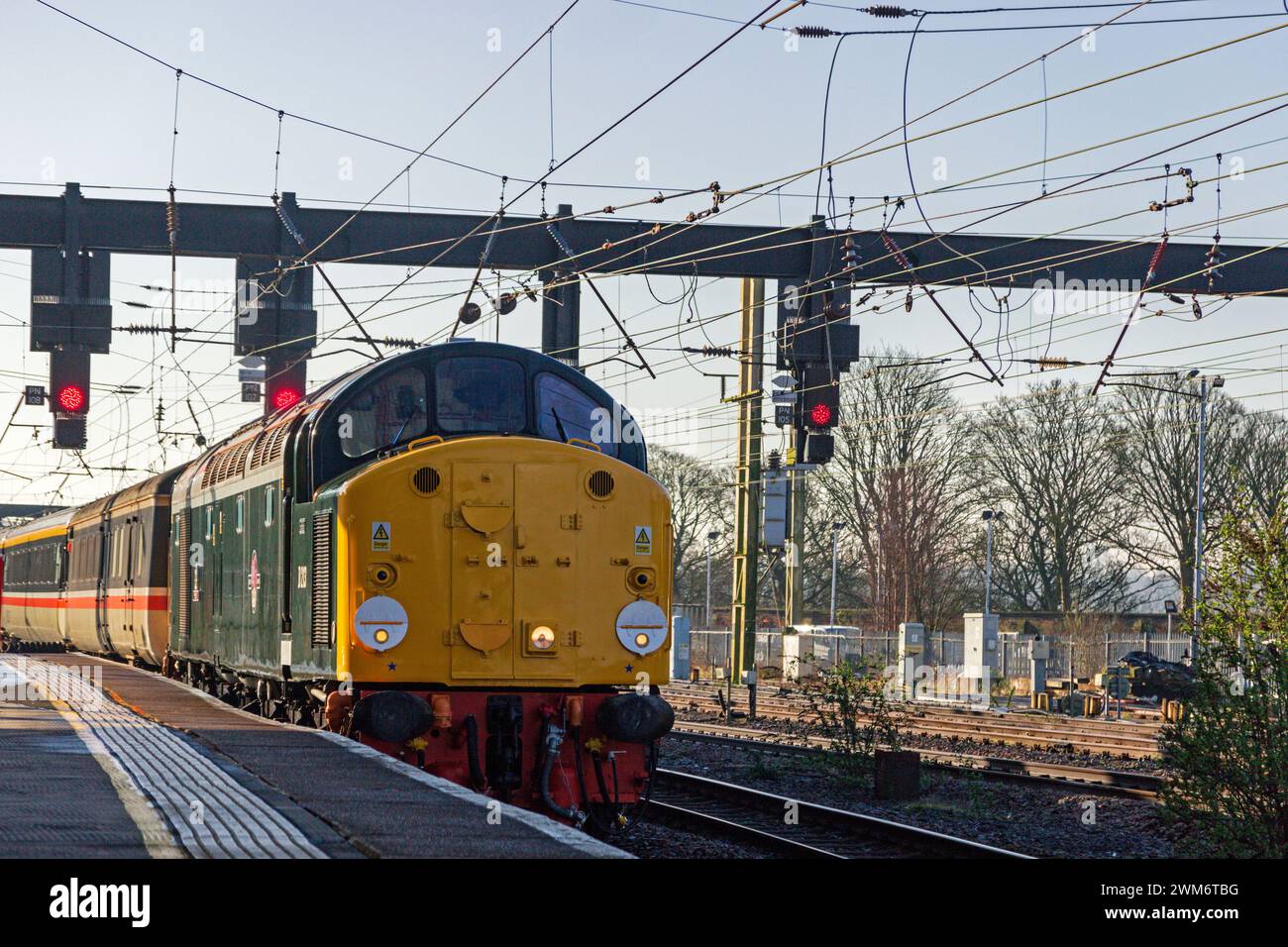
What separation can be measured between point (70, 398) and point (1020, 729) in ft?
54.7

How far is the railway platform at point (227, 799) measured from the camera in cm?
698

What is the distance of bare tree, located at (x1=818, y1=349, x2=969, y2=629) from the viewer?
57.5m

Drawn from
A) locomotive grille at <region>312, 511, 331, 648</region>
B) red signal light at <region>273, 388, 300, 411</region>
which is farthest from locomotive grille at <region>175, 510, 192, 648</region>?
locomotive grille at <region>312, 511, 331, 648</region>

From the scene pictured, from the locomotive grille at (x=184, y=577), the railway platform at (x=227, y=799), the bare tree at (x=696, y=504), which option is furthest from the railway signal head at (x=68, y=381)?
the bare tree at (x=696, y=504)

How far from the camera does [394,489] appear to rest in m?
11.8

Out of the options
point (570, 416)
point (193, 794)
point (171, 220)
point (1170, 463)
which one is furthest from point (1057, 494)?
point (193, 794)

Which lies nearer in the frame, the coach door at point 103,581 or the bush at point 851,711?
the bush at point 851,711

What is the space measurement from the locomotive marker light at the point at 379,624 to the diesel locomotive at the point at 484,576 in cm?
1

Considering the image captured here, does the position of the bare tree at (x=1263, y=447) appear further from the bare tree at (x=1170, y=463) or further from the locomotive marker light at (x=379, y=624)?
the locomotive marker light at (x=379, y=624)

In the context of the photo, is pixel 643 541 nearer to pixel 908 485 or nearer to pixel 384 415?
pixel 384 415

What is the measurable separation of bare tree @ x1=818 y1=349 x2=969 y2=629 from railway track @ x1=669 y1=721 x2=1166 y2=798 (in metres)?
31.8

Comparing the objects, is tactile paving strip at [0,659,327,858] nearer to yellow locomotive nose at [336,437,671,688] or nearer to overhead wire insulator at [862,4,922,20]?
yellow locomotive nose at [336,437,671,688]

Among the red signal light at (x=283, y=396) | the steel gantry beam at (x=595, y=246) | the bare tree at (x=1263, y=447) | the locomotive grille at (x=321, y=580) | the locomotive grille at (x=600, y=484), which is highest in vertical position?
the steel gantry beam at (x=595, y=246)
